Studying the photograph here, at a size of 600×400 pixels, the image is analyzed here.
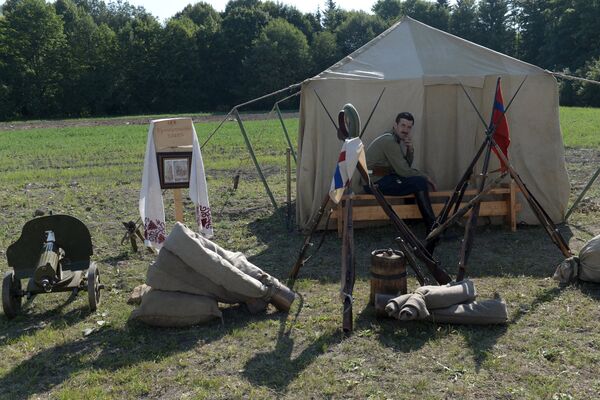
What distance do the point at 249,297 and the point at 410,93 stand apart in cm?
442

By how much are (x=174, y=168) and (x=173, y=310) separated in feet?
6.41

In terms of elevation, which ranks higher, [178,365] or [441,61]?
[441,61]

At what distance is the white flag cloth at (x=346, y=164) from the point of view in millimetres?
5367

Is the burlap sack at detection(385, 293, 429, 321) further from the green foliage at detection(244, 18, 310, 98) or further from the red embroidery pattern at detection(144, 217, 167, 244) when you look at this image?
the green foliage at detection(244, 18, 310, 98)

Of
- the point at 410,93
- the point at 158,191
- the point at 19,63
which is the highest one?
the point at 19,63

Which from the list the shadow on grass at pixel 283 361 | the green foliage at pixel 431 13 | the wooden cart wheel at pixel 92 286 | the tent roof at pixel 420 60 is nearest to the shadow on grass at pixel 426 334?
the shadow on grass at pixel 283 361

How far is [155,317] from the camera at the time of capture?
5.23m

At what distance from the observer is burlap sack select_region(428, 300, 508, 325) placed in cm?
505

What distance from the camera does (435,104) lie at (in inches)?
355

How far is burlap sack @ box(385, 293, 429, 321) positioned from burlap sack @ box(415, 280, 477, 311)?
0.09 meters

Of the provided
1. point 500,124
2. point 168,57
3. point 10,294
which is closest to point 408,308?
point 500,124

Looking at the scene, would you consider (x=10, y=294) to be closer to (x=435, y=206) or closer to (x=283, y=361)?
(x=283, y=361)

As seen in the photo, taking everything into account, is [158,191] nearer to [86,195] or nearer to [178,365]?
[178,365]

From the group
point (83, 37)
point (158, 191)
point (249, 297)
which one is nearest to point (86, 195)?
point (158, 191)
